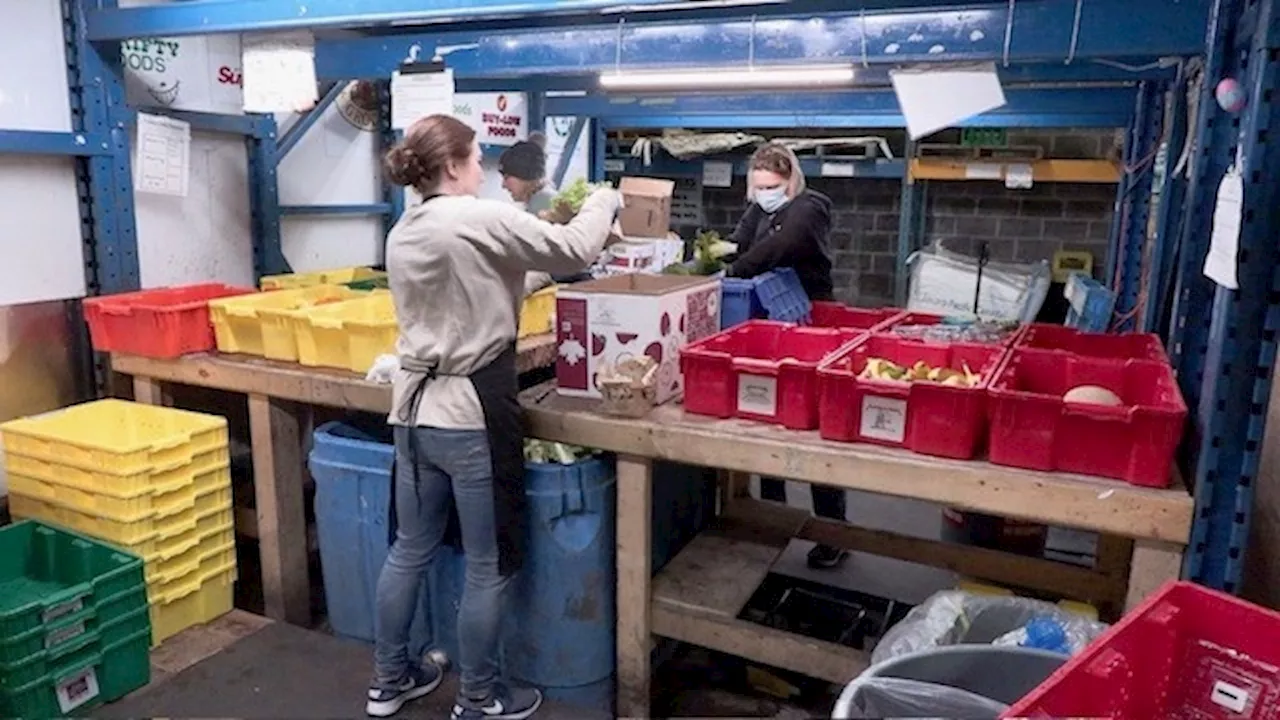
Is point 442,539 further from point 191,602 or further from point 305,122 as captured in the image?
point 305,122

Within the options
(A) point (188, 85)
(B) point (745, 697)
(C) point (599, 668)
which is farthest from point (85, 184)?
(B) point (745, 697)

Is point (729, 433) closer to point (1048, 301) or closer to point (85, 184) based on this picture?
point (85, 184)

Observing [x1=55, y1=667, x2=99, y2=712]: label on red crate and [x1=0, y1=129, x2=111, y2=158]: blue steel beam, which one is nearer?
[x1=55, y1=667, x2=99, y2=712]: label on red crate

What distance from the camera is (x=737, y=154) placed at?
21.9 feet

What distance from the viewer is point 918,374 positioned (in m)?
2.18

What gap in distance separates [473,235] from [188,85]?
2158 mm

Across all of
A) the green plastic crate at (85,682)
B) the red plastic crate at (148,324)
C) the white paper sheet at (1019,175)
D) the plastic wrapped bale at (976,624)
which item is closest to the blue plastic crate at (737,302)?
the plastic wrapped bale at (976,624)

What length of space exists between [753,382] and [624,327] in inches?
15.1

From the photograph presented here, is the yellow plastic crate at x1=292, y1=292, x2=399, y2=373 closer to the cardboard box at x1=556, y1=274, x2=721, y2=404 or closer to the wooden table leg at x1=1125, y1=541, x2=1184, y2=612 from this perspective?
the cardboard box at x1=556, y1=274, x2=721, y2=404

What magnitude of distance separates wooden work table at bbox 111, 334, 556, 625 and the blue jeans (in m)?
0.52

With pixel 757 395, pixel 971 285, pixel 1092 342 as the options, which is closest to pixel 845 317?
pixel 1092 342

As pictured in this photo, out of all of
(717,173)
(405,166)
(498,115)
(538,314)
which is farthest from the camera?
(717,173)

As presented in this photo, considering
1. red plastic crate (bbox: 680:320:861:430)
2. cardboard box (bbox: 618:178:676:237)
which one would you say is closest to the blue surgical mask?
red plastic crate (bbox: 680:320:861:430)

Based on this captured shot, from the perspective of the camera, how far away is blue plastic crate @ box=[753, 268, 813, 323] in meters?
2.83
